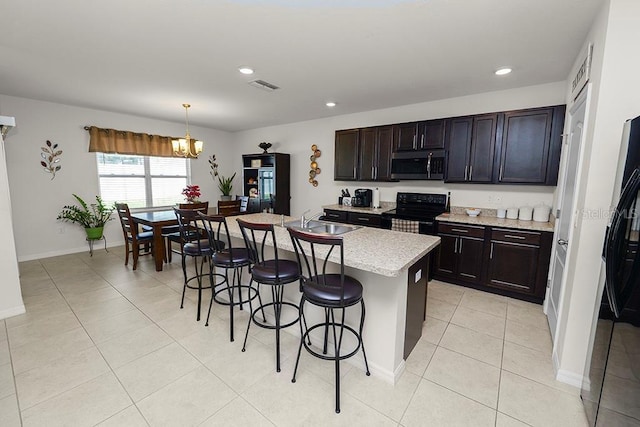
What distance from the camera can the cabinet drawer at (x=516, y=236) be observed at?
2.98 metres

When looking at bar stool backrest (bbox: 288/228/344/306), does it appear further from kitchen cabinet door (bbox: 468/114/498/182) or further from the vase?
the vase

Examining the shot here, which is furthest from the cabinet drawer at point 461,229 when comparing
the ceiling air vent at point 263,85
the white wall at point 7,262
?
the white wall at point 7,262

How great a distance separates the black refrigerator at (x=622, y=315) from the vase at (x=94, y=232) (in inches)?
250

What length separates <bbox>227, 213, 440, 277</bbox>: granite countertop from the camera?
1.60 metres

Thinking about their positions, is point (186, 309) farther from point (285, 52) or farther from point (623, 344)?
point (623, 344)

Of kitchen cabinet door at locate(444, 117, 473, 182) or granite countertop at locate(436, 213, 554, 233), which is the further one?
kitchen cabinet door at locate(444, 117, 473, 182)

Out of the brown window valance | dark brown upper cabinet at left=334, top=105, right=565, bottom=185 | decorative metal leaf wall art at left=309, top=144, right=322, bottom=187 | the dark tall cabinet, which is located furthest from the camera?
the dark tall cabinet

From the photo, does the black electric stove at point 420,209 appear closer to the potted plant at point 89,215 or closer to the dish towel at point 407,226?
the dish towel at point 407,226

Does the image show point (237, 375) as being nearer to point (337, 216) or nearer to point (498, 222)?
point (337, 216)

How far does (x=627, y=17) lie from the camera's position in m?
1.58

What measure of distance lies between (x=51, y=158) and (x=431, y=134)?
5.98 m

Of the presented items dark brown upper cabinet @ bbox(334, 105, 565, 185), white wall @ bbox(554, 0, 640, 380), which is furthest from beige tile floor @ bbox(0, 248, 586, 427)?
dark brown upper cabinet @ bbox(334, 105, 565, 185)

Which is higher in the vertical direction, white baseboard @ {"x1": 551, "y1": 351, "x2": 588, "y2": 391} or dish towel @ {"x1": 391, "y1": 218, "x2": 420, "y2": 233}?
dish towel @ {"x1": 391, "y1": 218, "x2": 420, "y2": 233}

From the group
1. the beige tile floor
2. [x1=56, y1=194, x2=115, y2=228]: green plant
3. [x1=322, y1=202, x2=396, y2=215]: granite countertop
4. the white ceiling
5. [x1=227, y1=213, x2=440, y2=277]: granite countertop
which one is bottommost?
the beige tile floor
